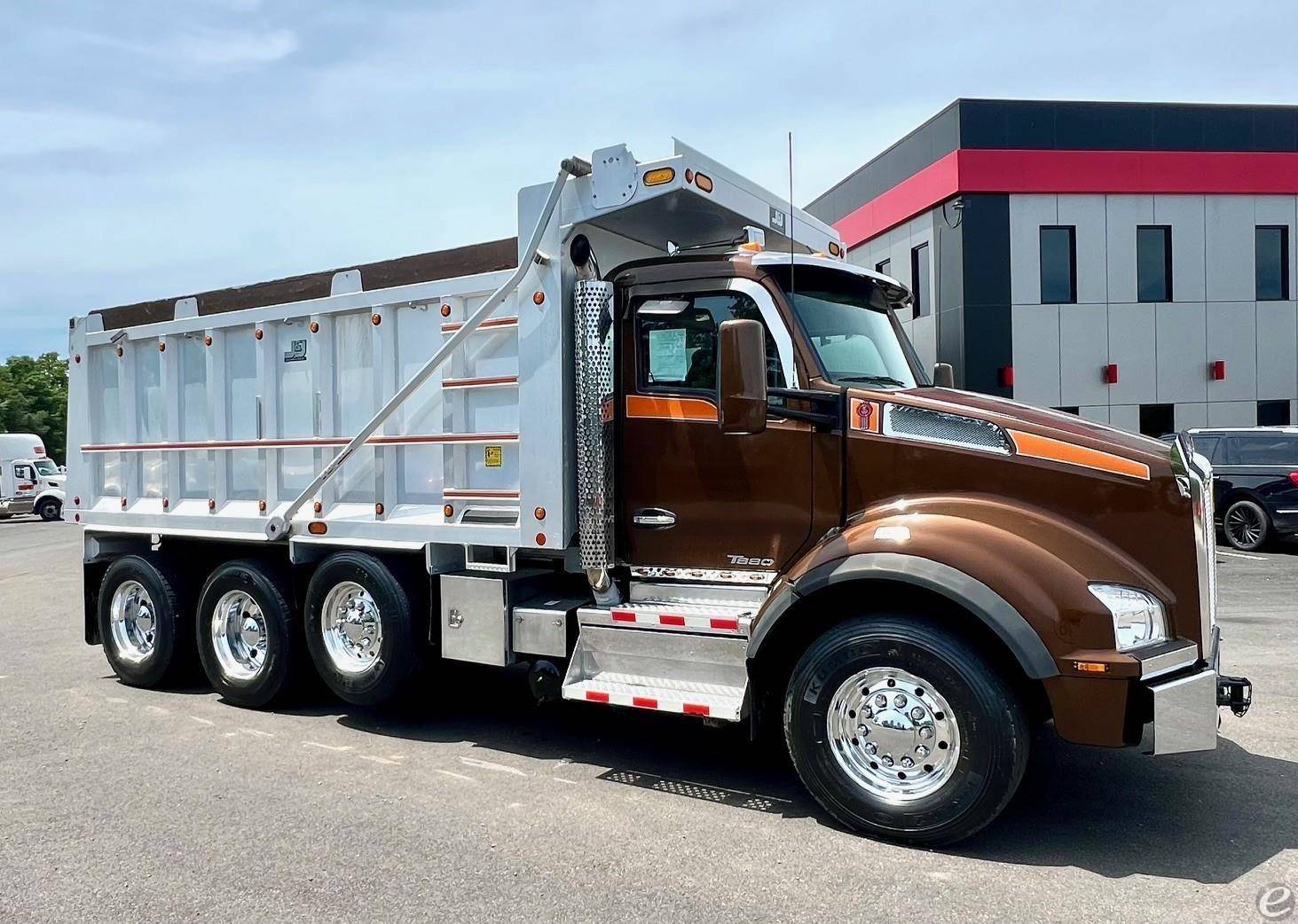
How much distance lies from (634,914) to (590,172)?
12.3ft

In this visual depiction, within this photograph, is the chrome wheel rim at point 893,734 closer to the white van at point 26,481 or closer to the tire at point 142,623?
the tire at point 142,623

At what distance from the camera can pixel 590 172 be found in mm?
5559

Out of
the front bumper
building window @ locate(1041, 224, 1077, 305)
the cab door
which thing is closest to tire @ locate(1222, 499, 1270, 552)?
building window @ locate(1041, 224, 1077, 305)

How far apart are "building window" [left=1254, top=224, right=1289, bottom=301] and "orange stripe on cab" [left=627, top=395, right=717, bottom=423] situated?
19.5 metres

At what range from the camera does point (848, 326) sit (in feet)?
18.0

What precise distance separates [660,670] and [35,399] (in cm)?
7243

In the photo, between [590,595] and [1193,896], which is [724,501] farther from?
[1193,896]

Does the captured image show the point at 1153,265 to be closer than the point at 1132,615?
No

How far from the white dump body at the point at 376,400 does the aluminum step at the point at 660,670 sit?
0.61 meters

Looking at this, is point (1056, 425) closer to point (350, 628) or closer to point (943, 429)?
point (943, 429)

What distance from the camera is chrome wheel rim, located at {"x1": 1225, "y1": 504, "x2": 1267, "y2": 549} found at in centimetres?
1460

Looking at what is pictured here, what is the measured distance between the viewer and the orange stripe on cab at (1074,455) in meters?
4.41

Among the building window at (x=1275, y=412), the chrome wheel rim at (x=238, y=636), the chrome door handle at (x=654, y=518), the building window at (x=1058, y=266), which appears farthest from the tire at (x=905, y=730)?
the building window at (x=1275, y=412)

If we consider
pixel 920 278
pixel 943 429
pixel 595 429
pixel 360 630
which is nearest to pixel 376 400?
pixel 360 630
